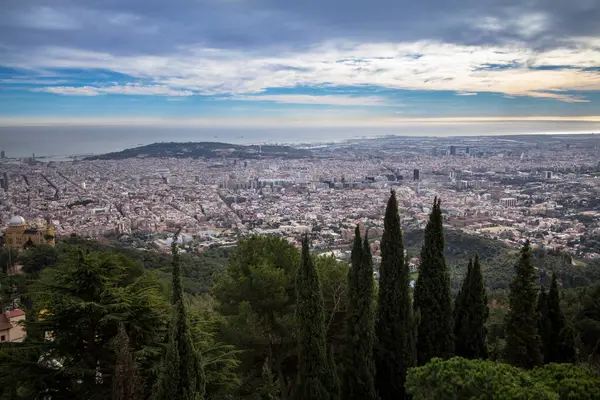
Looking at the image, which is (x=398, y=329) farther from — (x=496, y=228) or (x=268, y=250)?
(x=496, y=228)

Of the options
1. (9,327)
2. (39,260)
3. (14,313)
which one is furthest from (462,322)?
(39,260)

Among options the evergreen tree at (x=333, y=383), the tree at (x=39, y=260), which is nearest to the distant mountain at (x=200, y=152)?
the tree at (x=39, y=260)

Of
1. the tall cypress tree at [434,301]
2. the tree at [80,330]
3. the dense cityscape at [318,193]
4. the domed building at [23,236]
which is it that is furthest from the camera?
the dense cityscape at [318,193]

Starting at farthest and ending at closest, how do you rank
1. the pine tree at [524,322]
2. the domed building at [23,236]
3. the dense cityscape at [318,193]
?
A: the dense cityscape at [318,193]
the domed building at [23,236]
the pine tree at [524,322]

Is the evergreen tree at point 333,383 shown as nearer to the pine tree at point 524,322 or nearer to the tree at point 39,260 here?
the pine tree at point 524,322

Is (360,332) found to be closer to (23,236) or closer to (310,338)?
(310,338)

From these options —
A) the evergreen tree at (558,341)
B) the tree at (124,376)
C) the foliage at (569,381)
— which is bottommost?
the evergreen tree at (558,341)

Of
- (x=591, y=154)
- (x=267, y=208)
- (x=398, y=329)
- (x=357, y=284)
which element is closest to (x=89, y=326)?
(x=357, y=284)
